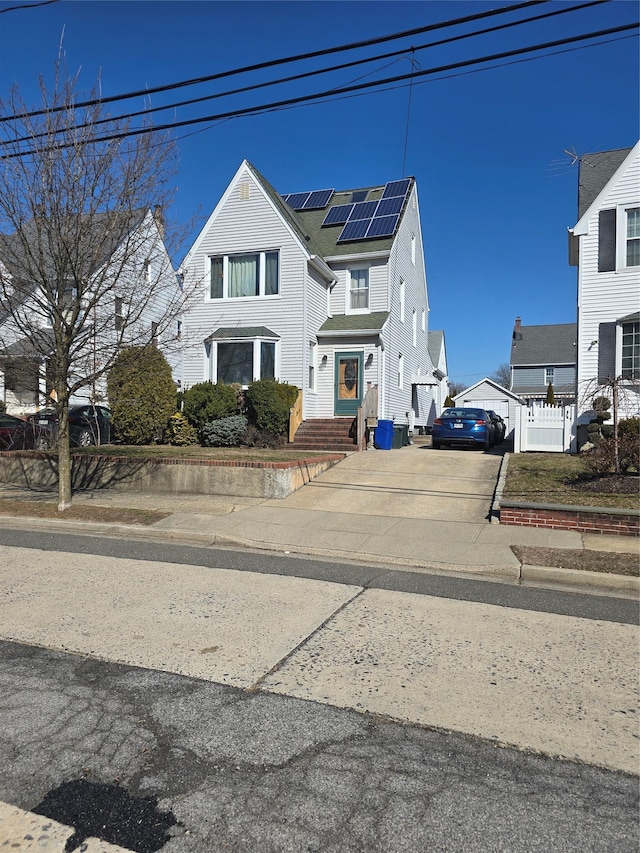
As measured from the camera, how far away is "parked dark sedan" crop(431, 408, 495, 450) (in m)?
17.4

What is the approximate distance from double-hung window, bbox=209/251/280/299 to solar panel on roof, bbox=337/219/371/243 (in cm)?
341

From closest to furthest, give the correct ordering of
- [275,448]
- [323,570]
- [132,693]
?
1. [132,693]
2. [323,570]
3. [275,448]

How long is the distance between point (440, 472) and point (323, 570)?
279 inches

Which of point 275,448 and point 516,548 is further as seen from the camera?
point 275,448

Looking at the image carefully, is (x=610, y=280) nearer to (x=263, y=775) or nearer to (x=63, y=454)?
(x=63, y=454)

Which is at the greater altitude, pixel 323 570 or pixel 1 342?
pixel 1 342

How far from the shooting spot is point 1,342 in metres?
10.3

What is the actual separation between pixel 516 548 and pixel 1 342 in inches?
370

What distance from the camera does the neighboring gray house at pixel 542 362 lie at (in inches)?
1758

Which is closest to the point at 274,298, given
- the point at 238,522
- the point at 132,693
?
the point at 238,522

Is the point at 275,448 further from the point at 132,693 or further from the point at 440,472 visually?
the point at 132,693

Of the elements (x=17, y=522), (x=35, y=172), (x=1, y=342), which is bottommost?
(x=17, y=522)

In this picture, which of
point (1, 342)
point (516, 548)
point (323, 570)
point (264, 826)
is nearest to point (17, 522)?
point (1, 342)

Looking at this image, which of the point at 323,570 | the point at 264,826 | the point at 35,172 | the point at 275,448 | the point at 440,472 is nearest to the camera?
the point at 264,826
